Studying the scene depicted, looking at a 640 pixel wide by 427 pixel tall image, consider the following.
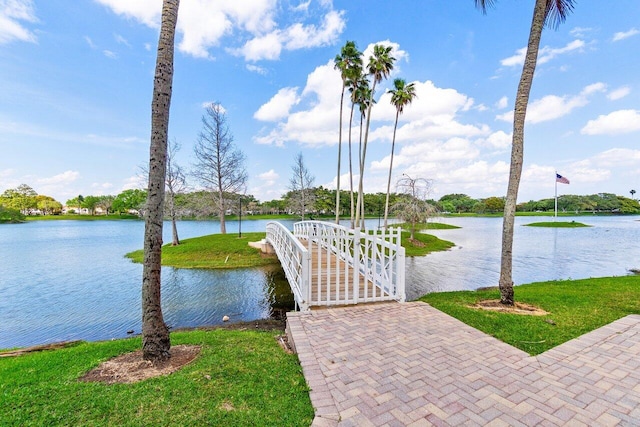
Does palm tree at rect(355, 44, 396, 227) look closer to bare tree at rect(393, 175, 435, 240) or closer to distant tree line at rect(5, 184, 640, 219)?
bare tree at rect(393, 175, 435, 240)

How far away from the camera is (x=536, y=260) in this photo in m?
16.8

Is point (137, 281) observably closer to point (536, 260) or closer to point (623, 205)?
point (536, 260)

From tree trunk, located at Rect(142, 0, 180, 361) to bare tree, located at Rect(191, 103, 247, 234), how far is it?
771 inches

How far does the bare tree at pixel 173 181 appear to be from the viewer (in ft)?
66.4

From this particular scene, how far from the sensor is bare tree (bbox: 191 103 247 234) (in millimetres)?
22156

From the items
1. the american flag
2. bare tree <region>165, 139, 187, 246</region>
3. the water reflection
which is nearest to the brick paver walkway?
the water reflection

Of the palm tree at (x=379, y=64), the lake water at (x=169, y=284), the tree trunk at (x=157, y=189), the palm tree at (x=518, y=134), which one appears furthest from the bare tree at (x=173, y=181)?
the palm tree at (x=518, y=134)

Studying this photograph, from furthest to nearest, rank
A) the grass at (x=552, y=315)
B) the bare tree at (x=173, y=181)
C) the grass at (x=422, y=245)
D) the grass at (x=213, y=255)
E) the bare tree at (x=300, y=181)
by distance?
the bare tree at (x=300, y=181)
the grass at (x=422, y=245)
the bare tree at (x=173, y=181)
the grass at (x=213, y=255)
the grass at (x=552, y=315)

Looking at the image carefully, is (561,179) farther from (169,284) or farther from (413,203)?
(169,284)

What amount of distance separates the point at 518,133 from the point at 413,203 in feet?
59.3

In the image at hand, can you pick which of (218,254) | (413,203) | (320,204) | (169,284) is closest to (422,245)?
(413,203)

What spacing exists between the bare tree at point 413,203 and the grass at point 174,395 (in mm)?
21155

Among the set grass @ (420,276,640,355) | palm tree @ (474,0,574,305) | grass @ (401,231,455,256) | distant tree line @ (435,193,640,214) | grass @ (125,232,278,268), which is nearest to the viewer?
grass @ (420,276,640,355)

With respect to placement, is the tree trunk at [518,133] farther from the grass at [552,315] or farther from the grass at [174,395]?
the grass at [174,395]
